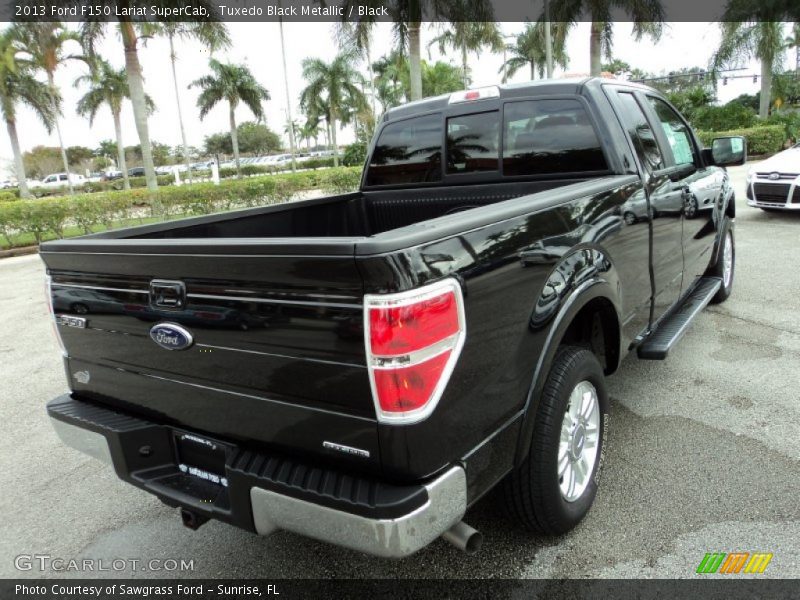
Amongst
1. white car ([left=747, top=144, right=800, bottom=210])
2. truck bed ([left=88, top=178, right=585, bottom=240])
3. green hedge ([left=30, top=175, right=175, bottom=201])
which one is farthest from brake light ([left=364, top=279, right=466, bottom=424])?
green hedge ([left=30, top=175, right=175, bottom=201])

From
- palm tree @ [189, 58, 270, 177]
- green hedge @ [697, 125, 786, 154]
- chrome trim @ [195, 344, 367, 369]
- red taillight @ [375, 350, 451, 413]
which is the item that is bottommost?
red taillight @ [375, 350, 451, 413]

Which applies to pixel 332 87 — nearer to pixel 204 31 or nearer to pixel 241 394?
pixel 204 31

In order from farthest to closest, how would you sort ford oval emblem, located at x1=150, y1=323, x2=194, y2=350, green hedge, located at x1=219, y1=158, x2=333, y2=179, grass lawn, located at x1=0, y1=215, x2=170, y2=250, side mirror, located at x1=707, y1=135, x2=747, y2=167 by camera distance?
green hedge, located at x1=219, y1=158, x2=333, y2=179 → grass lawn, located at x1=0, y1=215, x2=170, y2=250 → side mirror, located at x1=707, y1=135, x2=747, y2=167 → ford oval emblem, located at x1=150, y1=323, x2=194, y2=350

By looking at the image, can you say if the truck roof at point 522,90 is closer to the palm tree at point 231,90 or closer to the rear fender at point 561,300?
the rear fender at point 561,300

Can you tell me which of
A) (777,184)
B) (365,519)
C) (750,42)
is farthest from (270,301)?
(750,42)

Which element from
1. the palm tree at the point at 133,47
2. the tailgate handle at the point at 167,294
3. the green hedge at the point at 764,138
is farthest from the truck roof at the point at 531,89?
the green hedge at the point at 764,138

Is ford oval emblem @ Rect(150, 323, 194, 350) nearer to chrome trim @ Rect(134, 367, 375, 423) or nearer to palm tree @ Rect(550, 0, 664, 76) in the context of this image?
chrome trim @ Rect(134, 367, 375, 423)

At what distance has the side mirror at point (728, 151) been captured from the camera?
172 inches

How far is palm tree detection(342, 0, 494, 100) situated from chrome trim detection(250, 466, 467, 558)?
17608mm

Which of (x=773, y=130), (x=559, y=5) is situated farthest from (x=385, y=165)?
(x=773, y=130)

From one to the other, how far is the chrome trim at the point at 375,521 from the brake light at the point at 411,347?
265 millimetres

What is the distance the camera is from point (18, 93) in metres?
28.9

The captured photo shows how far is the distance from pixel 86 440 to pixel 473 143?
8.68 feet

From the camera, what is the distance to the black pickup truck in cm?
166
